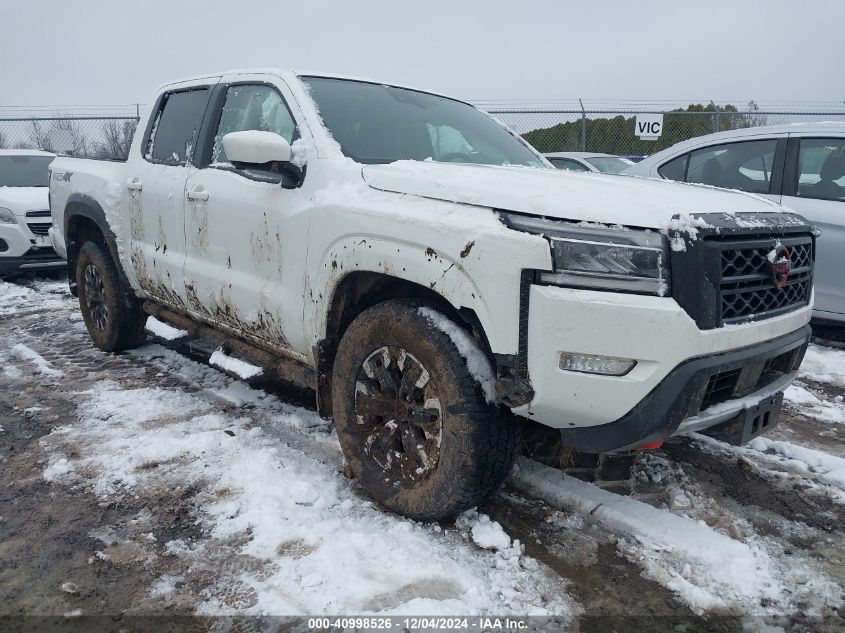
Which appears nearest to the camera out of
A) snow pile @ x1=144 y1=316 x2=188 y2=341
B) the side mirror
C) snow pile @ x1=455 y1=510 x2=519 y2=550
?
snow pile @ x1=455 y1=510 x2=519 y2=550

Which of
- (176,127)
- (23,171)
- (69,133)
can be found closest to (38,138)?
(69,133)

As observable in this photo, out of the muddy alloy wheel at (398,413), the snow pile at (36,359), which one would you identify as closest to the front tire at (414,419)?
the muddy alloy wheel at (398,413)

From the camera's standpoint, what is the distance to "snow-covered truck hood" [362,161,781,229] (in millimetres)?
2164

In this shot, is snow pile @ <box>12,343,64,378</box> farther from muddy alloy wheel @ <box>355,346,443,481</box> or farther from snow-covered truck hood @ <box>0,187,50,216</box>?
snow-covered truck hood @ <box>0,187,50,216</box>

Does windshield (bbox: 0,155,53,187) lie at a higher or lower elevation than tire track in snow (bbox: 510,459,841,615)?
higher

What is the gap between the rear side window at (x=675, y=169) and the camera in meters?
5.66

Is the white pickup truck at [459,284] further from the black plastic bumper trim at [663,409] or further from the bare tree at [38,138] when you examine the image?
the bare tree at [38,138]

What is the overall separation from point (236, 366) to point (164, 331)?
1.61m

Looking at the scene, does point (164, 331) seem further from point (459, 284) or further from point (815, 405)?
point (815, 405)

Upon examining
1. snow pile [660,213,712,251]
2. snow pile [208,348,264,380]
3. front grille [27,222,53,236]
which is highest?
snow pile [660,213,712,251]

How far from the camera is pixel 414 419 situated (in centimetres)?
261

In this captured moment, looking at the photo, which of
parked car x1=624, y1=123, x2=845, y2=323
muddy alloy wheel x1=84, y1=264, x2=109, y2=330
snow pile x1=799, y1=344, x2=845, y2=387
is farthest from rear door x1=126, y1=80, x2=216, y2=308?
snow pile x1=799, y1=344, x2=845, y2=387

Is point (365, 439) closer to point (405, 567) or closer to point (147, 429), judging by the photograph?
point (405, 567)

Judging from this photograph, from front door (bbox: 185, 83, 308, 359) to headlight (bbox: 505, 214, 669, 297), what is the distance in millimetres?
1308
